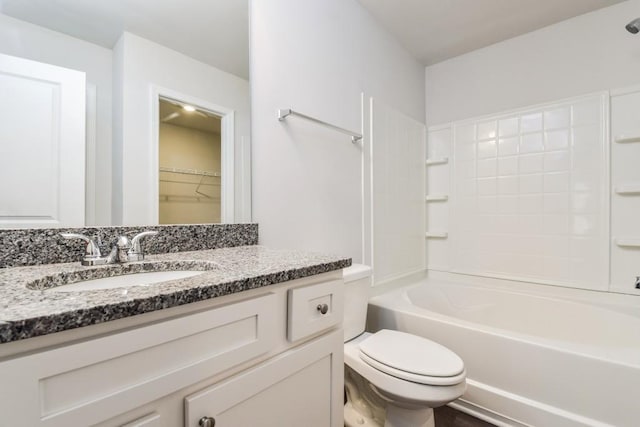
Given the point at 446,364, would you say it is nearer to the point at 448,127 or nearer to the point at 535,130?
the point at 535,130

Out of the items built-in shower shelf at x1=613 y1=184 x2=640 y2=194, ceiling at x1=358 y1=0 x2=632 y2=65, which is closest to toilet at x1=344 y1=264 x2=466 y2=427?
built-in shower shelf at x1=613 y1=184 x2=640 y2=194

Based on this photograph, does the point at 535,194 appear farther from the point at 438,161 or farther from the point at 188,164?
the point at 188,164

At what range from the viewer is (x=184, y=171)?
1.15 meters

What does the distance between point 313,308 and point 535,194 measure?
2.01 metres

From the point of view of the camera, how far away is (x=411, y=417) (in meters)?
1.18

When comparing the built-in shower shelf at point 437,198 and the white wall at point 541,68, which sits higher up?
the white wall at point 541,68

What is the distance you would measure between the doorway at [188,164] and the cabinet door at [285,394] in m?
0.66

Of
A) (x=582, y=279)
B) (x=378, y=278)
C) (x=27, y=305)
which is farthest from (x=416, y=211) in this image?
(x=27, y=305)

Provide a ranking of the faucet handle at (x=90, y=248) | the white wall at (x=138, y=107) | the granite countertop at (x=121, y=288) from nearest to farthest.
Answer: the granite countertop at (x=121, y=288), the faucet handle at (x=90, y=248), the white wall at (x=138, y=107)

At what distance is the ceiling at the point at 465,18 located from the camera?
6.03 feet

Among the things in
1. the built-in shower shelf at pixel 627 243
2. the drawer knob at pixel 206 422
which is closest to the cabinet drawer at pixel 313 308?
the drawer knob at pixel 206 422

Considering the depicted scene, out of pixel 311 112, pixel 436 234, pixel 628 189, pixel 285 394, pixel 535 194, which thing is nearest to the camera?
pixel 285 394

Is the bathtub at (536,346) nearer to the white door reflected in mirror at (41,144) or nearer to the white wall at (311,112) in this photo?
the white wall at (311,112)

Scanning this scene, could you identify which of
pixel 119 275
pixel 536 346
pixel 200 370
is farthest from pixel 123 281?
pixel 536 346
